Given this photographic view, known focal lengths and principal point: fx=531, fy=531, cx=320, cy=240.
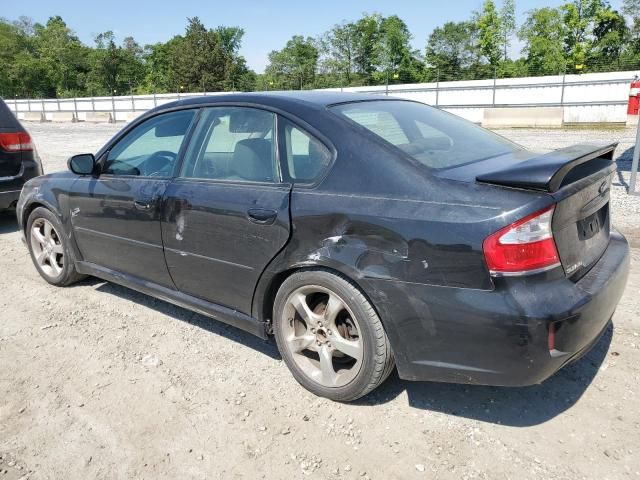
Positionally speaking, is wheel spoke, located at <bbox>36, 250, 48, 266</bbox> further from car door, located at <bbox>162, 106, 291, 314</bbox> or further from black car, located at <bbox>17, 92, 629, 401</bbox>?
car door, located at <bbox>162, 106, 291, 314</bbox>

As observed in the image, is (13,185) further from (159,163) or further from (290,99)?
(290,99)

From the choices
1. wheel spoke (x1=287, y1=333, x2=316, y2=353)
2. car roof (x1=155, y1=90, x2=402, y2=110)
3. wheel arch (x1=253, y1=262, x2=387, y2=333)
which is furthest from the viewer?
car roof (x1=155, y1=90, x2=402, y2=110)

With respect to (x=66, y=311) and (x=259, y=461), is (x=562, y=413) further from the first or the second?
(x=66, y=311)

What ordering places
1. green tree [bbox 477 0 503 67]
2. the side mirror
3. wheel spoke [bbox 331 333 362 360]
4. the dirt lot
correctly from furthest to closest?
1. green tree [bbox 477 0 503 67]
2. the side mirror
3. wheel spoke [bbox 331 333 362 360]
4. the dirt lot

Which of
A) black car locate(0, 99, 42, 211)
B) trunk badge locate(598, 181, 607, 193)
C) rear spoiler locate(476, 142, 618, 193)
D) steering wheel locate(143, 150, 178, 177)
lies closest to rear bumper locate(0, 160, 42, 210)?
black car locate(0, 99, 42, 211)

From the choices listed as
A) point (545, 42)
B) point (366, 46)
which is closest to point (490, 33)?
point (545, 42)

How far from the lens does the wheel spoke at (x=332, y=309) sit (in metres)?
2.77

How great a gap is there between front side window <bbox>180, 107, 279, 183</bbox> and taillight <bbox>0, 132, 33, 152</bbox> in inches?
178

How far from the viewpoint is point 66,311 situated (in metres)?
4.30

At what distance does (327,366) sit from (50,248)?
3132 millimetres

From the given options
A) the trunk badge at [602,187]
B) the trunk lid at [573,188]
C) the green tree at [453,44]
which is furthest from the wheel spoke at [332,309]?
the green tree at [453,44]

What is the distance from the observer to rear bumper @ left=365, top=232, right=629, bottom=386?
2.27 meters

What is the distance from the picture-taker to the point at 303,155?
297 cm

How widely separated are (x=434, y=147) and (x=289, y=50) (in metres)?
88.7
